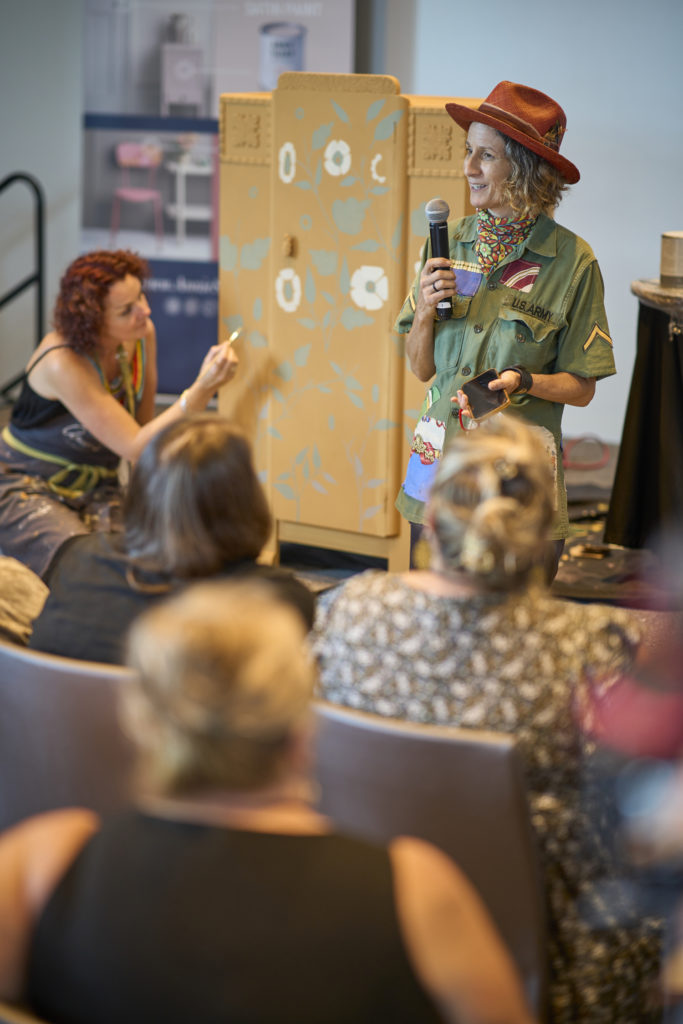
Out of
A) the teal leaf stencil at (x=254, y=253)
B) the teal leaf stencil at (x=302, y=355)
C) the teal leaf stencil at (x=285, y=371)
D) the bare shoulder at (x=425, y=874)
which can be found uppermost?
the teal leaf stencil at (x=254, y=253)

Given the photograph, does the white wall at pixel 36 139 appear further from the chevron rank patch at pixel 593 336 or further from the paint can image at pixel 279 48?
the chevron rank patch at pixel 593 336

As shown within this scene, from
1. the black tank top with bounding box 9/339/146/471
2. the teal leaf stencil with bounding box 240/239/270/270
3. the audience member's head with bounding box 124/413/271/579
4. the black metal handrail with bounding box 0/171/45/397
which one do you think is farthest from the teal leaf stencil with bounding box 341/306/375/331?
the black metal handrail with bounding box 0/171/45/397

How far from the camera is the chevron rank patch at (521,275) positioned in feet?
7.86

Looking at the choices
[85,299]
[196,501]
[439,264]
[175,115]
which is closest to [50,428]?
[85,299]

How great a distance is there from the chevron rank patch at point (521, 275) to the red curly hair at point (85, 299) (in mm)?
1186

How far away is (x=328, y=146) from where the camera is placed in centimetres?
346

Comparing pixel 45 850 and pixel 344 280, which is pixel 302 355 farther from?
pixel 45 850

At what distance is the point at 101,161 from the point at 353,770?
5066 millimetres

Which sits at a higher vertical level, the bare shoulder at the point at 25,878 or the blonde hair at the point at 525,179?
the blonde hair at the point at 525,179

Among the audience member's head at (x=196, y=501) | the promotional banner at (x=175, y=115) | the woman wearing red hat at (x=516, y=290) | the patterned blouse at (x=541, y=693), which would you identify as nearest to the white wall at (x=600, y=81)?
the promotional banner at (x=175, y=115)

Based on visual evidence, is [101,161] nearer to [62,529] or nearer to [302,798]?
[62,529]

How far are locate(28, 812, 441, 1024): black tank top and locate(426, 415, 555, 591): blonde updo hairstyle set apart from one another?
470 millimetres

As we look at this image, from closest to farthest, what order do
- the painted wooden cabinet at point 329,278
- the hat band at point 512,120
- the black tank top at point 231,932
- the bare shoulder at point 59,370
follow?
the black tank top at point 231,932 → the hat band at point 512,120 → the bare shoulder at point 59,370 → the painted wooden cabinet at point 329,278

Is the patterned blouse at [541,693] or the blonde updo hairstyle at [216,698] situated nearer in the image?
the blonde updo hairstyle at [216,698]
